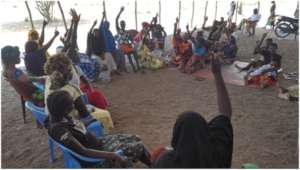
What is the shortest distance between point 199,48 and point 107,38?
5.88 ft

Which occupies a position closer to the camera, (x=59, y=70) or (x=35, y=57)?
(x=59, y=70)

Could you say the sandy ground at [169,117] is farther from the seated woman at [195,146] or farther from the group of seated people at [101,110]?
the seated woman at [195,146]

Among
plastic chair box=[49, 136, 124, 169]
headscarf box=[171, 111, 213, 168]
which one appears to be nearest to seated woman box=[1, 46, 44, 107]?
plastic chair box=[49, 136, 124, 169]

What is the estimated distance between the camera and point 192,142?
61.4 inches

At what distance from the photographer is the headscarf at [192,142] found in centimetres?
156

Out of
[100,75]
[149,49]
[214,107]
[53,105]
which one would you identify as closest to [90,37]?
[100,75]

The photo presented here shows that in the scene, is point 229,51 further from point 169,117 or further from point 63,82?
point 63,82

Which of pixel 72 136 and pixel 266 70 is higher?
pixel 72 136

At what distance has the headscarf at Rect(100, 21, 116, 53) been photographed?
20.4 feet

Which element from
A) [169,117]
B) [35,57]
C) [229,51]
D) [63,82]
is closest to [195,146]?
[63,82]

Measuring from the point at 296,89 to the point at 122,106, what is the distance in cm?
253

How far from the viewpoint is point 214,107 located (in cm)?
476

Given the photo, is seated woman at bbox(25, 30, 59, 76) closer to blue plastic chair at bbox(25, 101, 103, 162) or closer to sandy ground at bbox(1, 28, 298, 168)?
sandy ground at bbox(1, 28, 298, 168)

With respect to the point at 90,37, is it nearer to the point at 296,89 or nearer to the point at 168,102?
the point at 168,102
